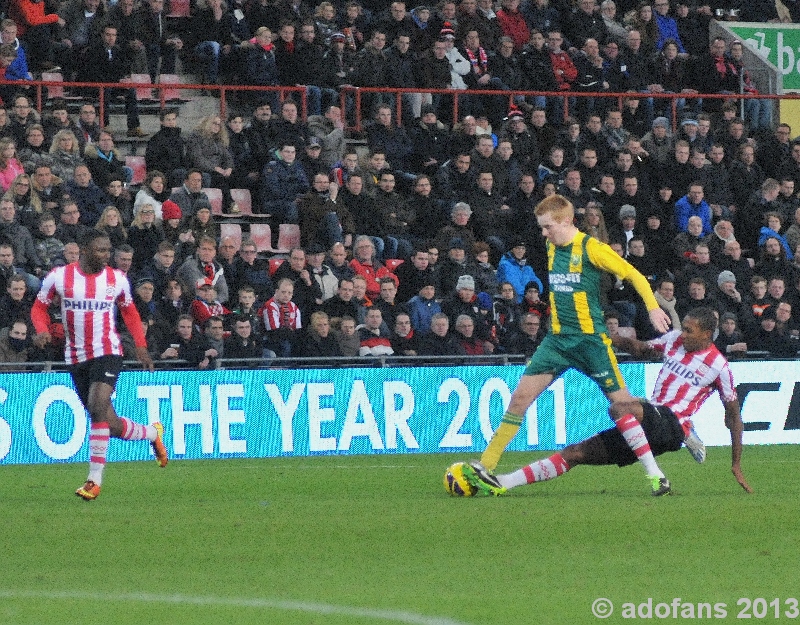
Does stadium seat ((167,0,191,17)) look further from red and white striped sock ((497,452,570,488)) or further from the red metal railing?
red and white striped sock ((497,452,570,488))

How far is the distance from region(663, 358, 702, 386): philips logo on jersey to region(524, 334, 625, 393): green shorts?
0.97 meters

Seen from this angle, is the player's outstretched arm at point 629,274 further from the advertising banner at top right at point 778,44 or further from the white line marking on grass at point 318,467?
the advertising banner at top right at point 778,44

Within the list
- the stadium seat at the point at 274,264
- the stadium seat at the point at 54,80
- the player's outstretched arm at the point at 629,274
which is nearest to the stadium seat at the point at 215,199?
the stadium seat at the point at 274,264

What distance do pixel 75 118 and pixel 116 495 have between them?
29.4ft

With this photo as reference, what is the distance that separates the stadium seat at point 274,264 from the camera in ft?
67.9

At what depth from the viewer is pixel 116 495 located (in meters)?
13.2

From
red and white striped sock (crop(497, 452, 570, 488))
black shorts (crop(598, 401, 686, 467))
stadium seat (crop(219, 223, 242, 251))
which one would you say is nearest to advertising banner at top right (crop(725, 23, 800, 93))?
stadium seat (crop(219, 223, 242, 251))

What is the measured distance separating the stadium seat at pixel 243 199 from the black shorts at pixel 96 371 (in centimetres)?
962

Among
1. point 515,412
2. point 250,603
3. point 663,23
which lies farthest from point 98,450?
point 663,23

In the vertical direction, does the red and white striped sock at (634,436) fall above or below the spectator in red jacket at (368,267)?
above

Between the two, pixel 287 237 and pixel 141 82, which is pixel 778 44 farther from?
pixel 141 82

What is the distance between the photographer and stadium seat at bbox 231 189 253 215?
2242 cm

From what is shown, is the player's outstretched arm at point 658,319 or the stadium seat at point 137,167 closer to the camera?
the player's outstretched arm at point 658,319

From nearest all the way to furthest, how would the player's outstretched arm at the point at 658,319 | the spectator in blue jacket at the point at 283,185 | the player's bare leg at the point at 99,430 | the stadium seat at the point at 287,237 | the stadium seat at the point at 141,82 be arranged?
the player's outstretched arm at the point at 658,319 < the player's bare leg at the point at 99,430 < the spectator in blue jacket at the point at 283,185 < the stadium seat at the point at 287,237 < the stadium seat at the point at 141,82
